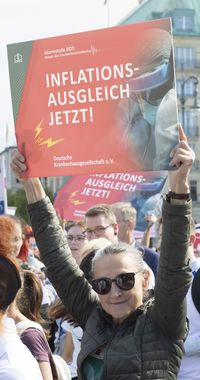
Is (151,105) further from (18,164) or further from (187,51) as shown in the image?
(187,51)

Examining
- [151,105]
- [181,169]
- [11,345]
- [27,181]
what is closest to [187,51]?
[27,181]

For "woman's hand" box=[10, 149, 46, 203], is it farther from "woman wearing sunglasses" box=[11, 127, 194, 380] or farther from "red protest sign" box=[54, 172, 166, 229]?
"red protest sign" box=[54, 172, 166, 229]

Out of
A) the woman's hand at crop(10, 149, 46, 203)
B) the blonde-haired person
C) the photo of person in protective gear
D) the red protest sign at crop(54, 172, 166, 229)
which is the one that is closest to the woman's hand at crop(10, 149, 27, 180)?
the woman's hand at crop(10, 149, 46, 203)

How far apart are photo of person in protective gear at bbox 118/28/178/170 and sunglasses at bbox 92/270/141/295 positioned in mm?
424

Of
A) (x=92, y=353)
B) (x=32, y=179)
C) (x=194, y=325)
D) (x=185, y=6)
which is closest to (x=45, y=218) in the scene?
(x=32, y=179)

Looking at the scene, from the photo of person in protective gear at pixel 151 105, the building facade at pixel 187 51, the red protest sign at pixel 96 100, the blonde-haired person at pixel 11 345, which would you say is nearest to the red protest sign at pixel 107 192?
the red protest sign at pixel 96 100

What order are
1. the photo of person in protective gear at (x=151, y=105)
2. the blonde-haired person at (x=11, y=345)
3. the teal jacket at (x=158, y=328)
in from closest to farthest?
the blonde-haired person at (x=11, y=345) → the teal jacket at (x=158, y=328) → the photo of person in protective gear at (x=151, y=105)

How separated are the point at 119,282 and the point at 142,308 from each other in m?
0.14

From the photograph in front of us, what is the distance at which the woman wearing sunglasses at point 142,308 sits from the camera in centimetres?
300

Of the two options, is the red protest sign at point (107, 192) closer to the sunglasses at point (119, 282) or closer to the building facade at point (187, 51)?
the sunglasses at point (119, 282)

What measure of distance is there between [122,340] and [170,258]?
33cm

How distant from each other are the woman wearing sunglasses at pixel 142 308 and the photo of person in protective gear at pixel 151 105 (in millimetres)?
82

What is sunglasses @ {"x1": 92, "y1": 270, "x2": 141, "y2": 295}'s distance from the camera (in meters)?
3.10

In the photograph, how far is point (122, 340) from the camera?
304cm
